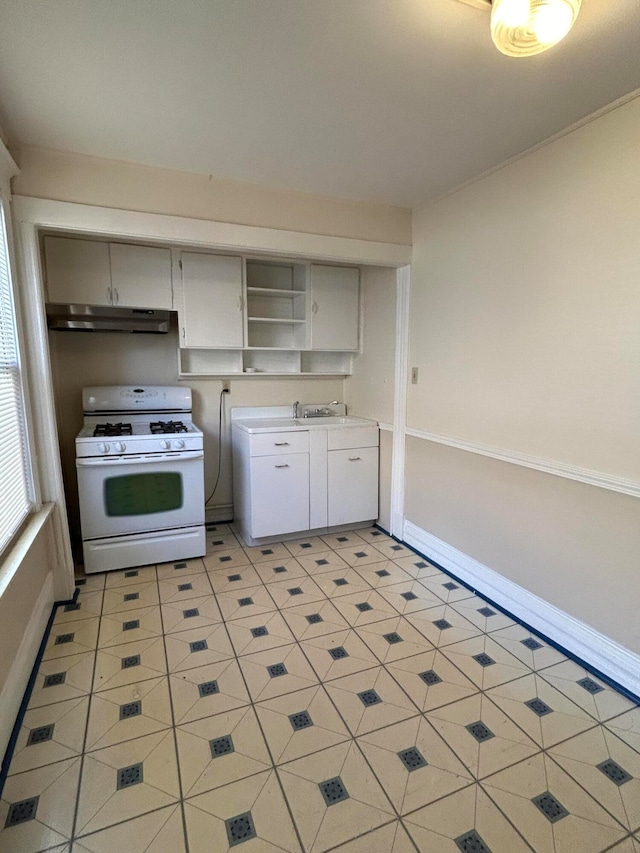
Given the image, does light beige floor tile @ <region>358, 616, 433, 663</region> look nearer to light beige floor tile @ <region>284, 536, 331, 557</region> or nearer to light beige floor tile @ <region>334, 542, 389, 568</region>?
light beige floor tile @ <region>334, 542, 389, 568</region>

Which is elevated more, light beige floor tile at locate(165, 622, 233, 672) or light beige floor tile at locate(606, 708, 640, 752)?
light beige floor tile at locate(165, 622, 233, 672)

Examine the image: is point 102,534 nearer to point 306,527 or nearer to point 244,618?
point 244,618

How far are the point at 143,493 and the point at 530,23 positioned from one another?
113 inches

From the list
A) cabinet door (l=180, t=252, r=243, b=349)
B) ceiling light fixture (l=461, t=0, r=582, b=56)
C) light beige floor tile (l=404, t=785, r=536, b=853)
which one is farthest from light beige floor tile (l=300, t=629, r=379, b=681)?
ceiling light fixture (l=461, t=0, r=582, b=56)

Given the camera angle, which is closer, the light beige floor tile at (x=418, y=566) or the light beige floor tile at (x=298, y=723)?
the light beige floor tile at (x=298, y=723)

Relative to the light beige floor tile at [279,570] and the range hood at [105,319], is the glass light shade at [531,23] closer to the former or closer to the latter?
the range hood at [105,319]

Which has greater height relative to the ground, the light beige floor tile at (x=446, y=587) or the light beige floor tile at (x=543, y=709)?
the light beige floor tile at (x=446, y=587)

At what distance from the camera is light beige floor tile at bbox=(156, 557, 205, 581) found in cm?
284

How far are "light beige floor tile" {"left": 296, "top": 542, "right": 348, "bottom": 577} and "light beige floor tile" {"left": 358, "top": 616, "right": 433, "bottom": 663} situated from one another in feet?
2.19

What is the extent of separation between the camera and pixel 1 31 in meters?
1.39

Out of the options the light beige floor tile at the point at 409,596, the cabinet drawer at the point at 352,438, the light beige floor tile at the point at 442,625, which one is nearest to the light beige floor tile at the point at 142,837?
the light beige floor tile at the point at 442,625

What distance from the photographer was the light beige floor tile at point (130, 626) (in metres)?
2.18

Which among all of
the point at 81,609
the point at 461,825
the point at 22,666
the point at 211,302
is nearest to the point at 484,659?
the point at 461,825

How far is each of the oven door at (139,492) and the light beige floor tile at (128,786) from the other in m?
1.48
